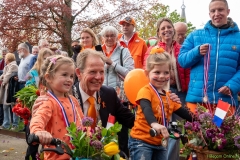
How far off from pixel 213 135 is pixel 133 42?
3828mm

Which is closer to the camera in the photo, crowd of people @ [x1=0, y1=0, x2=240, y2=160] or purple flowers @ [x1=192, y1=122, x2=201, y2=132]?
purple flowers @ [x1=192, y1=122, x2=201, y2=132]

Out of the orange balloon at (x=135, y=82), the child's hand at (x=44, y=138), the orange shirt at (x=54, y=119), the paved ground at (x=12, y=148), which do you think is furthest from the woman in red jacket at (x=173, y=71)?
the paved ground at (x=12, y=148)

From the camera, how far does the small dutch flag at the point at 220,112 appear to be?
9.16ft

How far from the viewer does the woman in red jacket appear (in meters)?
5.01

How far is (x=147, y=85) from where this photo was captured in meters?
3.67

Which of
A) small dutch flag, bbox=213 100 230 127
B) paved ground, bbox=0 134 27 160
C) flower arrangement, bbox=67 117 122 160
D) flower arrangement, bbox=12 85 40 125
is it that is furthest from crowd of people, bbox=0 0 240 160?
paved ground, bbox=0 134 27 160

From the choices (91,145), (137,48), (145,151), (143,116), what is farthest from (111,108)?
(137,48)

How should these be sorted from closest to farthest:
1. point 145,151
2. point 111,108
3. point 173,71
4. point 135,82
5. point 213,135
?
1. point 213,135
2. point 145,151
3. point 111,108
4. point 135,82
5. point 173,71

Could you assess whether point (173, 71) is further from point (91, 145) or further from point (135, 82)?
point (91, 145)

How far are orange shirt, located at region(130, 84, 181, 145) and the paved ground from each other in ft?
12.8

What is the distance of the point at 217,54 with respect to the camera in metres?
4.58

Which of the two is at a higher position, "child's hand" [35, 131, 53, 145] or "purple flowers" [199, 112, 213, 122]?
"purple flowers" [199, 112, 213, 122]

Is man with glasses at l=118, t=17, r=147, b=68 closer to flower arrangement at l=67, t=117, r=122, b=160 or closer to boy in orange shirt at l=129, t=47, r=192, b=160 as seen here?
boy in orange shirt at l=129, t=47, r=192, b=160

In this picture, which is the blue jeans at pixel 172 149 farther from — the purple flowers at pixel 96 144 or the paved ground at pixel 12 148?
the paved ground at pixel 12 148
